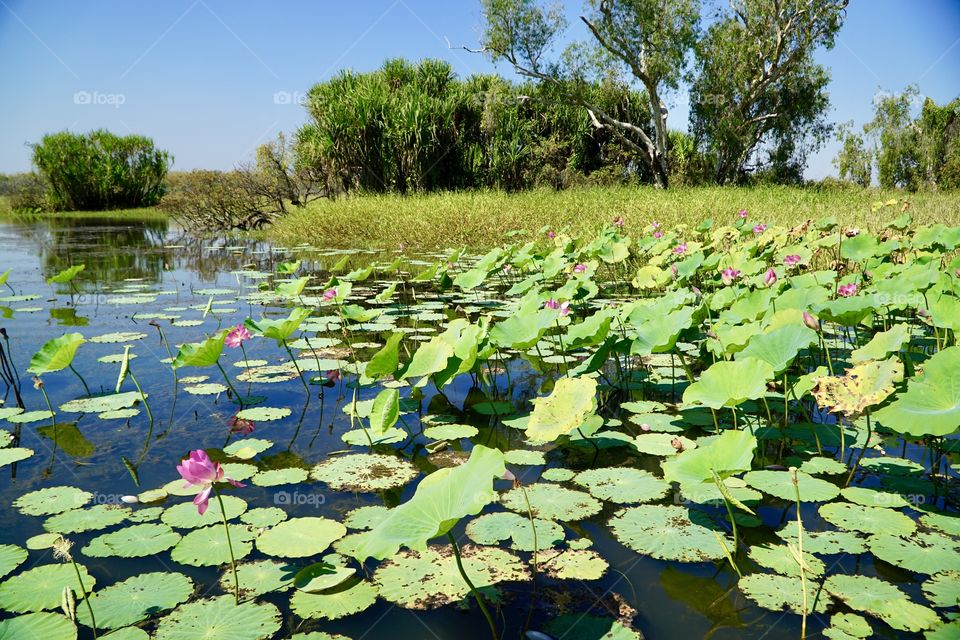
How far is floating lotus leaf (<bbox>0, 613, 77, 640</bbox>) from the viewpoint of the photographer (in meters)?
1.04

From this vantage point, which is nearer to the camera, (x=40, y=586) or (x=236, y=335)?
(x=40, y=586)

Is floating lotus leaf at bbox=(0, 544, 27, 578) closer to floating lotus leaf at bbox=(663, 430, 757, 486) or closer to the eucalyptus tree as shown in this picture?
floating lotus leaf at bbox=(663, 430, 757, 486)

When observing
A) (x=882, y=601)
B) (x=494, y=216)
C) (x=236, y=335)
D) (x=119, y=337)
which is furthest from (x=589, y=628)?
(x=494, y=216)

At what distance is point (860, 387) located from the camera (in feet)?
4.92

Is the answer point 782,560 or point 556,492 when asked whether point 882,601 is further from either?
point 556,492

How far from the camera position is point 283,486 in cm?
172

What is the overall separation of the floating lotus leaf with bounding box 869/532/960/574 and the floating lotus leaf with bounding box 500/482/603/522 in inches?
24.4

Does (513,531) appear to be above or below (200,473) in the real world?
below

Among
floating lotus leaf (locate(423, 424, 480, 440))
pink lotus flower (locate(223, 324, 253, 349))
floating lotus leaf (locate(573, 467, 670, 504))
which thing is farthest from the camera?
pink lotus flower (locate(223, 324, 253, 349))

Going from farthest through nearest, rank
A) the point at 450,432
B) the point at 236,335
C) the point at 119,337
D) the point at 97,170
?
1. the point at 97,170
2. the point at 119,337
3. the point at 236,335
4. the point at 450,432

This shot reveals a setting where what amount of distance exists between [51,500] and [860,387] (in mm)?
2083

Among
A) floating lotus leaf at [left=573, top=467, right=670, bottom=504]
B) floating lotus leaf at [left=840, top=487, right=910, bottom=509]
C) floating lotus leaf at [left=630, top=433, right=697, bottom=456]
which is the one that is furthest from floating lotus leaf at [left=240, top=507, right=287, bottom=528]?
floating lotus leaf at [left=840, top=487, right=910, bottom=509]

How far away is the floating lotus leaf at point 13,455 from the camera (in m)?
1.82

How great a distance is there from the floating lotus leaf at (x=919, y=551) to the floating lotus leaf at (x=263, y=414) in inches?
72.2
